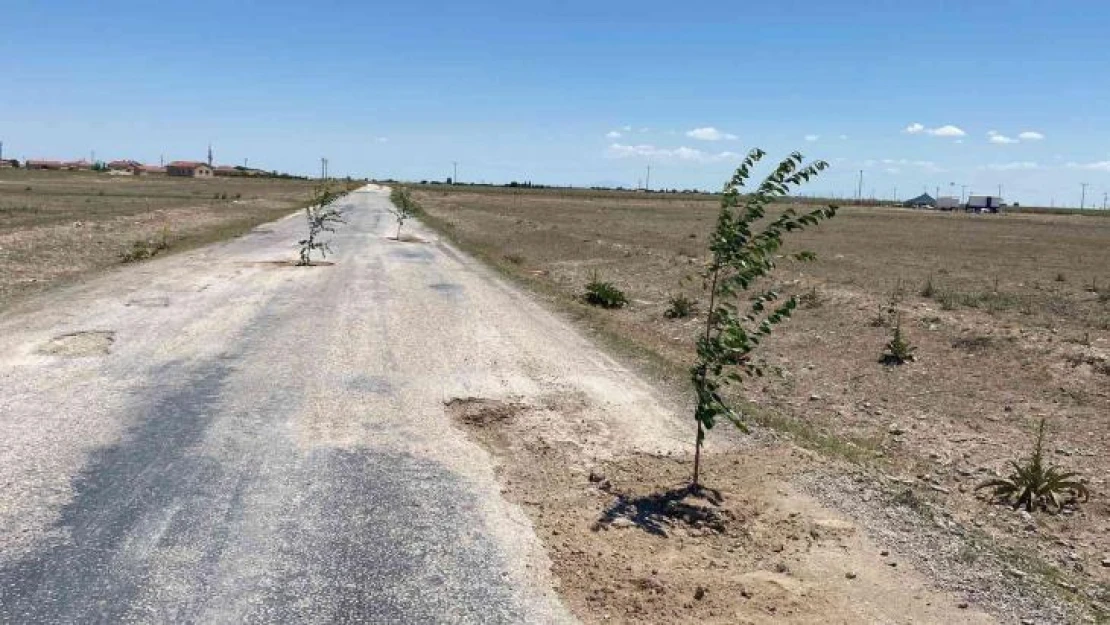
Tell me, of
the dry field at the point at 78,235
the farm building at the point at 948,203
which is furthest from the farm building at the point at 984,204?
the dry field at the point at 78,235

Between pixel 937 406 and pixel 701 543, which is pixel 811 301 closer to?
pixel 937 406

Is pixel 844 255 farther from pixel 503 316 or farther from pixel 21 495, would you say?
pixel 21 495

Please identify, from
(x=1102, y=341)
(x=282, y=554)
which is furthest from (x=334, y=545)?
(x=1102, y=341)

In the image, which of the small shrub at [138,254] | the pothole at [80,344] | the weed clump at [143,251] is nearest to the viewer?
the pothole at [80,344]

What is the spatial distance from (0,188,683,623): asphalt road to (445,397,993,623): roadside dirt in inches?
11.6

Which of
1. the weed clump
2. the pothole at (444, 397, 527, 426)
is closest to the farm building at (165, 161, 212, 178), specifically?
the weed clump

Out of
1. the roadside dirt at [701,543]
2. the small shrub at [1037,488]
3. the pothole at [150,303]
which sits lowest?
the roadside dirt at [701,543]

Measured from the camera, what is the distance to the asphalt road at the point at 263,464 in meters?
4.37

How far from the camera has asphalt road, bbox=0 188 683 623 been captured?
14.3 feet

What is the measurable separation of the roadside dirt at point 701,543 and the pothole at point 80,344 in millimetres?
5123

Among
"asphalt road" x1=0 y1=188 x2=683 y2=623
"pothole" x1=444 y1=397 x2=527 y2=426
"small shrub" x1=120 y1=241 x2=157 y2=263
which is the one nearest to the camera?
"asphalt road" x1=0 y1=188 x2=683 y2=623

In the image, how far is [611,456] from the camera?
23.1 feet

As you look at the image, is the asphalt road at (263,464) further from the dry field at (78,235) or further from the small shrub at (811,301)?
the small shrub at (811,301)

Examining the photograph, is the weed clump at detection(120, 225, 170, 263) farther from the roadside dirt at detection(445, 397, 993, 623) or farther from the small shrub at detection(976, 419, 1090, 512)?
the small shrub at detection(976, 419, 1090, 512)
